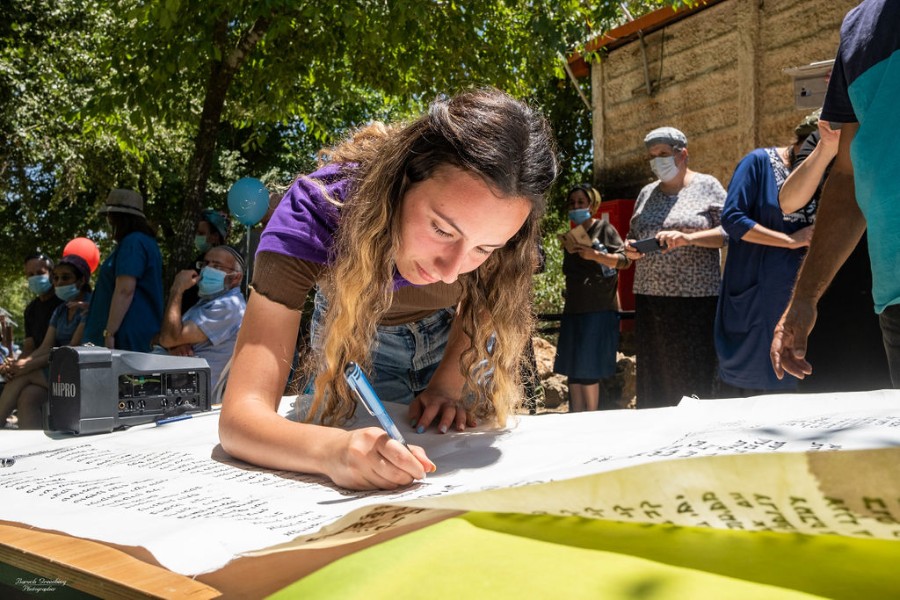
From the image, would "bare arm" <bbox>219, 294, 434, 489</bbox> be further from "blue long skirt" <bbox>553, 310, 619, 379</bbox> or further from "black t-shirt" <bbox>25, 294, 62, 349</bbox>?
"black t-shirt" <bbox>25, 294, 62, 349</bbox>

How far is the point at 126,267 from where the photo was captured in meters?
4.77

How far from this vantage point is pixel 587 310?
4.84 metres

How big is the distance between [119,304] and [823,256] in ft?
13.0

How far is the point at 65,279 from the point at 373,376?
15.8ft

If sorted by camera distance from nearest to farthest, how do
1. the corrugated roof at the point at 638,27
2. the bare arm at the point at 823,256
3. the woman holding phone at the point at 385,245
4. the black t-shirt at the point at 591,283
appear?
the woman holding phone at the point at 385,245 < the bare arm at the point at 823,256 < the black t-shirt at the point at 591,283 < the corrugated roof at the point at 638,27

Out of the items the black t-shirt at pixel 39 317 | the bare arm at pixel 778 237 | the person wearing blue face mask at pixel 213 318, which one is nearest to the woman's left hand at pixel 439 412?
the bare arm at pixel 778 237

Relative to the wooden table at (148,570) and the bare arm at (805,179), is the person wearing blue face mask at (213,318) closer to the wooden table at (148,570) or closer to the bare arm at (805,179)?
the bare arm at (805,179)

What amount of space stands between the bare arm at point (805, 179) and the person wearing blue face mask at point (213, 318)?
2669 mm

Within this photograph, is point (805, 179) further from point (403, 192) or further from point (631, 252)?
point (403, 192)

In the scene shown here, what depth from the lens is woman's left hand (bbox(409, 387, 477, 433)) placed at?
162cm

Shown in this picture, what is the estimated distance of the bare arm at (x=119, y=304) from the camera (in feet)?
15.3

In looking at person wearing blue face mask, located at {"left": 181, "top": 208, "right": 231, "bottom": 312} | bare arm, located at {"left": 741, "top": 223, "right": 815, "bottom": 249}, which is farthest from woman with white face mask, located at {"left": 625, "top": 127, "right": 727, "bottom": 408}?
person wearing blue face mask, located at {"left": 181, "top": 208, "right": 231, "bottom": 312}

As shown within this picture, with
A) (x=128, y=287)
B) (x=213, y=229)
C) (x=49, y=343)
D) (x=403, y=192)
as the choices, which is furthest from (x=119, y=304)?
(x=403, y=192)

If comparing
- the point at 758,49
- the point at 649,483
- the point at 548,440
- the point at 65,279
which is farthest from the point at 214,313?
the point at 758,49
